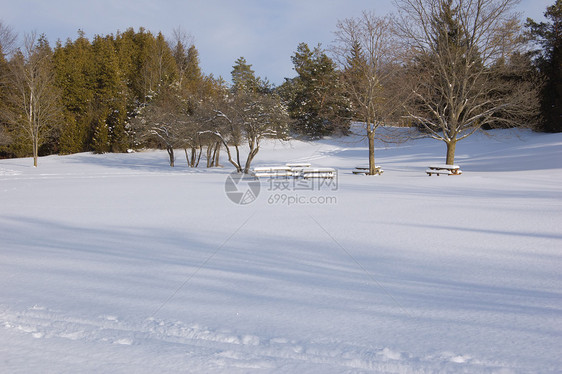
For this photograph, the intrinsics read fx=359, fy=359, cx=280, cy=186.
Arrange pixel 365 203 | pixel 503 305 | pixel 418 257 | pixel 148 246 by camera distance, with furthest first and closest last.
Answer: pixel 365 203
pixel 148 246
pixel 418 257
pixel 503 305

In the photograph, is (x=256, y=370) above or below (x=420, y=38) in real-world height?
below

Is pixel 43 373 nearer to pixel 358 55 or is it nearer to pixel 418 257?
pixel 418 257

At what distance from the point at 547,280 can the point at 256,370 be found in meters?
3.89

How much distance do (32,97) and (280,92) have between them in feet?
98.1

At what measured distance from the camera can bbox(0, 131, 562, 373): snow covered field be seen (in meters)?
2.87

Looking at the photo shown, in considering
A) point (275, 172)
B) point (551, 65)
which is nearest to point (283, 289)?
point (275, 172)

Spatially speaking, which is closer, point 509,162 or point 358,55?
point 358,55

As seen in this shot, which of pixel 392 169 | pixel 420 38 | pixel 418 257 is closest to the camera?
pixel 418 257

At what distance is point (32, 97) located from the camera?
31.1 meters

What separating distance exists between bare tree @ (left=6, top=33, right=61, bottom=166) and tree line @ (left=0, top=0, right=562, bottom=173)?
13cm

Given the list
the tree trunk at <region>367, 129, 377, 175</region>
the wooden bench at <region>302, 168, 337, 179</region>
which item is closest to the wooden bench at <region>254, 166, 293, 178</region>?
the wooden bench at <region>302, 168, 337, 179</region>

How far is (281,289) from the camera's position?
426 centimetres

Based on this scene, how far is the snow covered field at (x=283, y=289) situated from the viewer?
2.87m

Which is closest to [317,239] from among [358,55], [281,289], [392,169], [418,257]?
[418,257]
